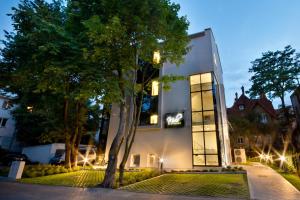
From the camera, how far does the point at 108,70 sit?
11.0 m

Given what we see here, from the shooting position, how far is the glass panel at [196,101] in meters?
17.3

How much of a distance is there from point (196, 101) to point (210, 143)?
4079 millimetres

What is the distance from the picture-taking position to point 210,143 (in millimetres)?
16328

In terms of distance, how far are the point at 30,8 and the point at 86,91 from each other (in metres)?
8.15

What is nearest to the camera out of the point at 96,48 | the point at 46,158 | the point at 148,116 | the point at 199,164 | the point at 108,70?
the point at 96,48

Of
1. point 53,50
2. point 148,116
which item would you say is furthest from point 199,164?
point 53,50

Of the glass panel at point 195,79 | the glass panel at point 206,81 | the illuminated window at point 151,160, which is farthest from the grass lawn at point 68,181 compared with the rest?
the glass panel at point 206,81

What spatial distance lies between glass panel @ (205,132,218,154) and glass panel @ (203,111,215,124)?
41.7 inches

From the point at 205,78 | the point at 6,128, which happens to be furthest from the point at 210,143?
the point at 6,128

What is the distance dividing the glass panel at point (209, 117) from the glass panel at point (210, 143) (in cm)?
106

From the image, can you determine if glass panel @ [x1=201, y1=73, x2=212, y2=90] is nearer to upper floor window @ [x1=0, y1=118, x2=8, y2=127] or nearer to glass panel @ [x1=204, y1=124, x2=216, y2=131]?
glass panel @ [x1=204, y1=124, x2=216, y2=131]

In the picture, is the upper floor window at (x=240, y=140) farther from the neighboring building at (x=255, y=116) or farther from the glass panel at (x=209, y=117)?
the glass panel at (x=209, y=117)

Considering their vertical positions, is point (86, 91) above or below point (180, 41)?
below

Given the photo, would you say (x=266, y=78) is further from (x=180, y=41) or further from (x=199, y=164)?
(x=180, y=41)
